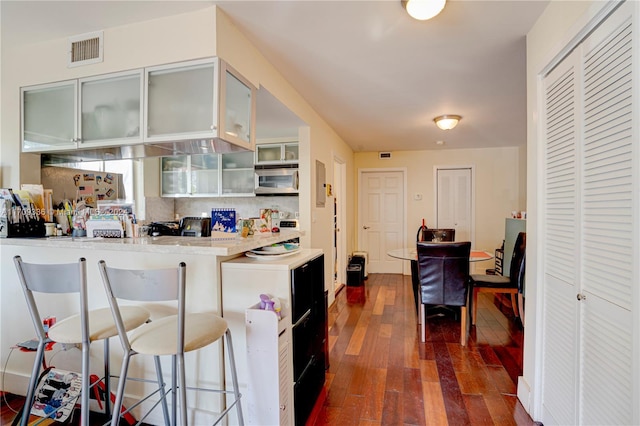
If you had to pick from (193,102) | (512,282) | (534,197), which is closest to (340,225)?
(512,282)

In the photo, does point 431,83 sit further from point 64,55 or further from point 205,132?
Result: point 64,55

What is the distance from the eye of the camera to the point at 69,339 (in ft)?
4.51

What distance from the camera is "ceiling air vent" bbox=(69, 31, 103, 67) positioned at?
2.03 meters

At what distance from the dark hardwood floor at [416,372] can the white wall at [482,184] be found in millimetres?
2075

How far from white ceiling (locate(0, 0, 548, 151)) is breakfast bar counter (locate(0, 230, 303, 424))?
1.31 m

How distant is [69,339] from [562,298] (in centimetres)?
234

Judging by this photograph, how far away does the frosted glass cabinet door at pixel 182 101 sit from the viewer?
1819mm

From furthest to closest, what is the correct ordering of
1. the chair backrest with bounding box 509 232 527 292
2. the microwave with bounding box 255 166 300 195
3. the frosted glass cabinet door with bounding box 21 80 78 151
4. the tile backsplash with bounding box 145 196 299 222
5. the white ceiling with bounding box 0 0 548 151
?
the tile backsplash with bounding box 145 196 299 222 < the microwave with bounding box 255 166 300 195 < the chair backrest with bounding box 509 232 527 292 < the frosted glass cabinet door with bounding box 21 80 78 151 < the white ceiling with bounding box 0 0 548 151

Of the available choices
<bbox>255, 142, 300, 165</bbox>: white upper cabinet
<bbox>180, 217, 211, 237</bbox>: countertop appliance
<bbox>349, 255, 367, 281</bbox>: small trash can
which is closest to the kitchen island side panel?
<bbox>180, 217, 211, 237</bbox>: countertop appliance

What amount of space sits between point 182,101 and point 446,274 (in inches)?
103

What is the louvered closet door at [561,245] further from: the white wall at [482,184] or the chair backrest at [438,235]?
the white wall at [482,184]

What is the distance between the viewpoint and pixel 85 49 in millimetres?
2066

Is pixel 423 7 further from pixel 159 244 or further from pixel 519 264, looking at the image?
pixel 519 264

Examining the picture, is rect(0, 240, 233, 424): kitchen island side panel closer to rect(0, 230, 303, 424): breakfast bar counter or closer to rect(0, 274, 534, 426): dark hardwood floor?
rect(0, 230, 303, 424): breakfast bar counter
